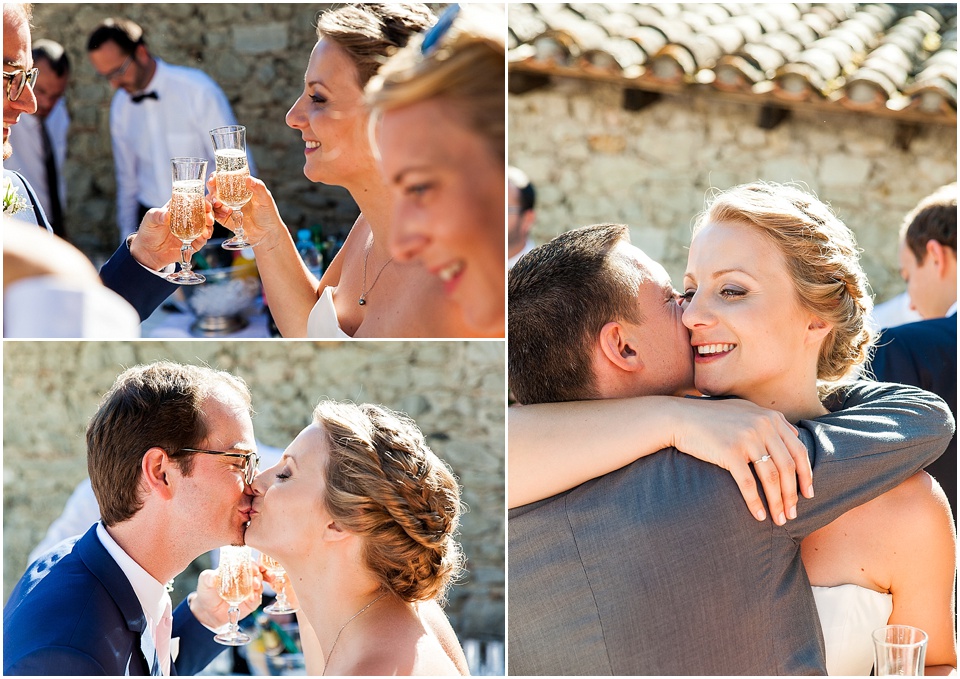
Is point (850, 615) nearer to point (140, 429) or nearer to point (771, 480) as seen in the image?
point (771, 480)

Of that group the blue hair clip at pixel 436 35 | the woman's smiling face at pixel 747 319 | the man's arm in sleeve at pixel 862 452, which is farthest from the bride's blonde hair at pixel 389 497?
the blue hair clip at pixel 436 35

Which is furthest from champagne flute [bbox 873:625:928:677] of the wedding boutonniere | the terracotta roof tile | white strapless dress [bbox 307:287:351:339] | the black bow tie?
the black bow tie

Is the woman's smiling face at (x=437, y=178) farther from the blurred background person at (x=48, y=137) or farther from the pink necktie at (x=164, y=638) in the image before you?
the blurred background person at (x=48, y=137)

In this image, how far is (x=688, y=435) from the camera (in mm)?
1897

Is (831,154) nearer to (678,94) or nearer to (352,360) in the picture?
(678,94)

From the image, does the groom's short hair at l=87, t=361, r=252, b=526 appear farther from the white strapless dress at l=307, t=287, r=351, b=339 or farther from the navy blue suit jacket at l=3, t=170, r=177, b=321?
the white strapless dress at l=307, t=287, r=351, b=339

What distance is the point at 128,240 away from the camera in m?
2.41

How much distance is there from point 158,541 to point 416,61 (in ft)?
5.36

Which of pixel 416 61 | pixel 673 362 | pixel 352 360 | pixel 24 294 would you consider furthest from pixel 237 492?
pixel 352 360

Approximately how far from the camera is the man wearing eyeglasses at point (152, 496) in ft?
7.64

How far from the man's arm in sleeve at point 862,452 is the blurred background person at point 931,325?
1.20 meters

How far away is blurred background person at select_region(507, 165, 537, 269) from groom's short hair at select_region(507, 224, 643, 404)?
201 centimetres

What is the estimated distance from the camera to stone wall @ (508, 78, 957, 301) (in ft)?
19.9

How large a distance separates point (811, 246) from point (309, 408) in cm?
423
